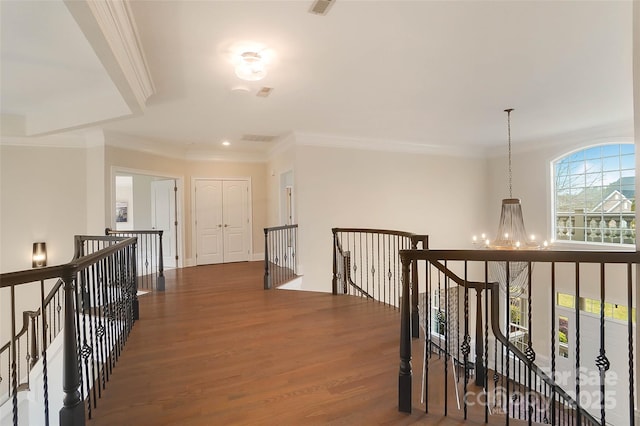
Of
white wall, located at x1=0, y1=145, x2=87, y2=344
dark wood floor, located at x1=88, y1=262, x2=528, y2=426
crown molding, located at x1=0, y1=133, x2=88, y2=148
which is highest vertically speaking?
crown molding, located at x1=0, y1=133, x2=88, y2=148

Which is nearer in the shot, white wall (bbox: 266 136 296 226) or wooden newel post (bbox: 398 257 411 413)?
wooden newel post (bbox: 398 257 411 413)

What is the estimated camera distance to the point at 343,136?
6.75 metres

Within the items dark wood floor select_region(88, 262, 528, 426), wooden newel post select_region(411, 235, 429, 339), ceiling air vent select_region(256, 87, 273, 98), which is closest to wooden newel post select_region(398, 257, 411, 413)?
dark wood floor select_region(88, 262, 528, 426)

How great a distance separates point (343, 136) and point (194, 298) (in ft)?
13.7

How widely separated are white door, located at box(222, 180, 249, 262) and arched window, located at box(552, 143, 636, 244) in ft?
24.2

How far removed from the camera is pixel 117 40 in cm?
260

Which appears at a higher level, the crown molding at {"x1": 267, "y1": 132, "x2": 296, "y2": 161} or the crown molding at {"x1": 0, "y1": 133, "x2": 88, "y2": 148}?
the crown molding at {"x1": 267, "y1": 132, "x2": 296, "y2": 161}

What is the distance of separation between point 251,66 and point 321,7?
1.03m

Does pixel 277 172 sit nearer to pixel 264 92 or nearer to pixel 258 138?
pixel 258 138

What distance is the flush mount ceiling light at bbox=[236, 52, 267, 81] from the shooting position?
10.5 feet

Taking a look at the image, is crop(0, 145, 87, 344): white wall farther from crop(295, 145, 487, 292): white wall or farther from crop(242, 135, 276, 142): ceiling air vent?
crop(295, 145, 487, 292): white wall

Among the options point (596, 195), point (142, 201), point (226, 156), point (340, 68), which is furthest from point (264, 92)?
point (142, 201)

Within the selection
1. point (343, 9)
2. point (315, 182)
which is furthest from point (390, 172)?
point (343, 9)

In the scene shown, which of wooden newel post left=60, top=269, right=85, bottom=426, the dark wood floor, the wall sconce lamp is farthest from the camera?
the wall sconce lamp
